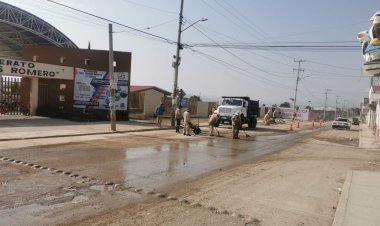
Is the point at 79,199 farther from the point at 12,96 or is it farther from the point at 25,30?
the point at 25,30

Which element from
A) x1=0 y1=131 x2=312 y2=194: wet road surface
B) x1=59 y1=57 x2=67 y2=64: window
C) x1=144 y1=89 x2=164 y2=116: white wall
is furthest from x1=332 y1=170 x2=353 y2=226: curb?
x1=144 y1=89 x2=164 y2=116: white wall

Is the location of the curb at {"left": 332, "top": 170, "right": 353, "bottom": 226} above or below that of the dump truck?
below

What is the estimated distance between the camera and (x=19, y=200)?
24.9 ft

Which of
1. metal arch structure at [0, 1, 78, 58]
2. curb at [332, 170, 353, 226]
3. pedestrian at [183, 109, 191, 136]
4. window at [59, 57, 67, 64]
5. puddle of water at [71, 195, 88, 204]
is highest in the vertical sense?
metal arch structure at [0, 1, 78, 58]

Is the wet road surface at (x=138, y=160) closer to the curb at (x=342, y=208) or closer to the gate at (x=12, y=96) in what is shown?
the curb at (x=342, y=208)

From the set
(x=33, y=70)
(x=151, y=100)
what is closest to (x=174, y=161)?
(x=33, y=70)

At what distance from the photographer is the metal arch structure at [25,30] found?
4762cm

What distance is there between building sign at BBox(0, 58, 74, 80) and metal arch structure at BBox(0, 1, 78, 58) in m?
21.2

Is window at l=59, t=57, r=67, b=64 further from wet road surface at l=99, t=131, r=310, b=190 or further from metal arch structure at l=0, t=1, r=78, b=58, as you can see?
metal arch structure at l=0, t=1, r=78, b=58

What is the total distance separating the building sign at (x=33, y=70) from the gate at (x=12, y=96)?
1635 millimetres

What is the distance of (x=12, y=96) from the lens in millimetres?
28547

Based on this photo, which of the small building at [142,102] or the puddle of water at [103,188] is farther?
the small building at [142,102]

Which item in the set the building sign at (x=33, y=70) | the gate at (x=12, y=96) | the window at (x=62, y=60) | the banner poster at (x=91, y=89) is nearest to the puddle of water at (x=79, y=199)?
the building sign at (x=33, y=70)

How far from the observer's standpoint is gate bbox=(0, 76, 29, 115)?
2777 centimetres
